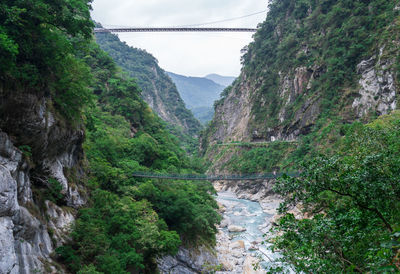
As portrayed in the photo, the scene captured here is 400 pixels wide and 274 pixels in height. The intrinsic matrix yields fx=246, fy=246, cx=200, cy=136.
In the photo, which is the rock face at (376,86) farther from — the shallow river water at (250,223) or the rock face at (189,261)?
the rock face at (189,261)

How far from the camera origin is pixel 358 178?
3199 mm

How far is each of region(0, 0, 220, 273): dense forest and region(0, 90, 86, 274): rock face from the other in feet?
0.56

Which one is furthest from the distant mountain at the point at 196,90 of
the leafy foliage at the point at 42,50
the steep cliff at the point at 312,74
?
the leafy foliage at the point at 42,50

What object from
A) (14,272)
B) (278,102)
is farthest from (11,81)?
(278,102)

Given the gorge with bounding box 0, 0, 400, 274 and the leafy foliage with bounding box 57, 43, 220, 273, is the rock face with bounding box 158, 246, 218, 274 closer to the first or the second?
the gorge with bounding box 0, 0, 400, 274

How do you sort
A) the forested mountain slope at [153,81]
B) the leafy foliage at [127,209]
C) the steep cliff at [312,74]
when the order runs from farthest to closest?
the forested mountain slope at [153,81] → the steep cliff at [312,74] → the leafy foliage at [127,209]

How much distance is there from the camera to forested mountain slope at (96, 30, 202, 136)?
56.0 metres

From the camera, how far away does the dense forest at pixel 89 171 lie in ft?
17.1

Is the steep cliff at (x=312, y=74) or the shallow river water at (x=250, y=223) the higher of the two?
the steep cliff at (x=312, y=74)

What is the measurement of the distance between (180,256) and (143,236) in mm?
2872

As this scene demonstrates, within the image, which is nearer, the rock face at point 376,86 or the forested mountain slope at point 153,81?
the rock face at point 376,86

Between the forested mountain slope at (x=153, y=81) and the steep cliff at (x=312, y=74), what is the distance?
20.6 metres

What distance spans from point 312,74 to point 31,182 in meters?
27.0

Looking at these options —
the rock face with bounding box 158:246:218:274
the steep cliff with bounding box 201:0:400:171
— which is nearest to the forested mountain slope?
the steep cliff with bounding box 201:0:400:171
